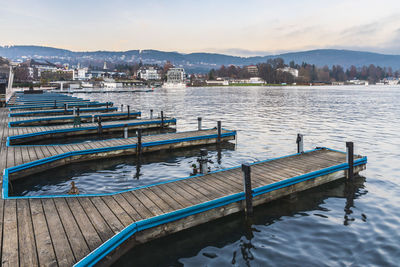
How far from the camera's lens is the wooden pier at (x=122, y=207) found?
22.2ft

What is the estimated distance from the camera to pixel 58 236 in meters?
7.23

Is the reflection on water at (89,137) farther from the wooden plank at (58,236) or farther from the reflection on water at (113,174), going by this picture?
the wooden plank at (58,236)

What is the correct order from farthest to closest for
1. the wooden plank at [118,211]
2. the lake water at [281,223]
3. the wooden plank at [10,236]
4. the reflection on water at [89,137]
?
the reflection on water at [89,137]
the wooden plank at [118,211]
the lake water at [281,223]
the wooden plank at [10,236]

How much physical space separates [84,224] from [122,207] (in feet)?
4.70

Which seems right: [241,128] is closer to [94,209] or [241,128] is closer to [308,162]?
[308,162]

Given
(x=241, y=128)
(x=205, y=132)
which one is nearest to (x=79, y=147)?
(x=205, y=132)

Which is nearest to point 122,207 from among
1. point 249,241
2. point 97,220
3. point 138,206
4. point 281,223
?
point 138,206

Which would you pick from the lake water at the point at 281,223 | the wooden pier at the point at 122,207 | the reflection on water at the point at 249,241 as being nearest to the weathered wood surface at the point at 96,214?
the wooden pier at the point at 122,207

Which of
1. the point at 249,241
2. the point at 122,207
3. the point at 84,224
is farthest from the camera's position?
the point at 122,207

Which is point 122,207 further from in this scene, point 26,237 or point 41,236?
point 26,237

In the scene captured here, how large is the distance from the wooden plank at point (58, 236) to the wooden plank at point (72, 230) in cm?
9

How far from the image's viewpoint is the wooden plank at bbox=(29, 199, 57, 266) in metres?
6.24

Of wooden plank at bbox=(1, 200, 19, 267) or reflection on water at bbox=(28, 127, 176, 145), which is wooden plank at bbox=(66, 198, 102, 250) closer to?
wooden plank at bbox=(1, 200, 19, 267)

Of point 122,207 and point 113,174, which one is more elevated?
point 122,207
